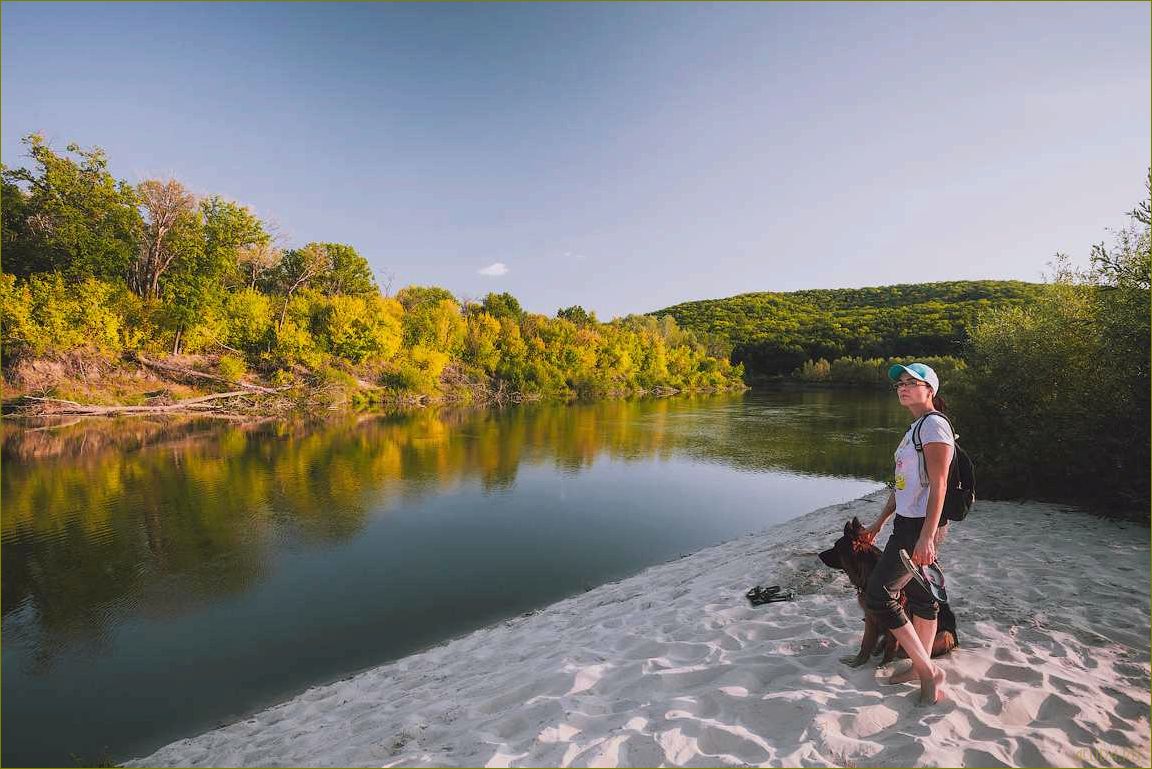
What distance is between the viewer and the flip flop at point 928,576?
348 cm

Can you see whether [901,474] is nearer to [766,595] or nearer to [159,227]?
[766,595]

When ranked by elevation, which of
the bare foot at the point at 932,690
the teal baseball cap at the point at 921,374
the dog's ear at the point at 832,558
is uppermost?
the teal baseball cap at the point at 921,374

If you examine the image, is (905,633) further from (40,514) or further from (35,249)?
(35,249)

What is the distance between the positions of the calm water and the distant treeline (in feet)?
43.8

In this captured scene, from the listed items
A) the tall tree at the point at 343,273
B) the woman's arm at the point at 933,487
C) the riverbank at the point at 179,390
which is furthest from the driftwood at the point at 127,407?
the woman's arm at the point at 933,487

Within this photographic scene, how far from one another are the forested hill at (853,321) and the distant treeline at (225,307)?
38.2 meters

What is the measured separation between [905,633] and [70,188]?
1864 inches

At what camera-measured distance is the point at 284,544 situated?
10688 millimetres

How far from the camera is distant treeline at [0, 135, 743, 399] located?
32250 mm

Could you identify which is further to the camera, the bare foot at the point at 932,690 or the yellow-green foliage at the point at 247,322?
the yellow-green foliage at the point at 247,322

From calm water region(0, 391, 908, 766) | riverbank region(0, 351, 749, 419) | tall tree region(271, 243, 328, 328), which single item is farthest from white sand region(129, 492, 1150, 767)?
tall tree region(271, 243, 328, 328)

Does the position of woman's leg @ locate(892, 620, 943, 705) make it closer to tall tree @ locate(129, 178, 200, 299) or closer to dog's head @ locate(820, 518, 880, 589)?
dog's head @ locate(820, 518, 880, 589)

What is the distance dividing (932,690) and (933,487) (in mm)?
1290

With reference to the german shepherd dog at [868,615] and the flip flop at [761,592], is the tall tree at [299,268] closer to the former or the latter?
the flip flop at [761,592]
